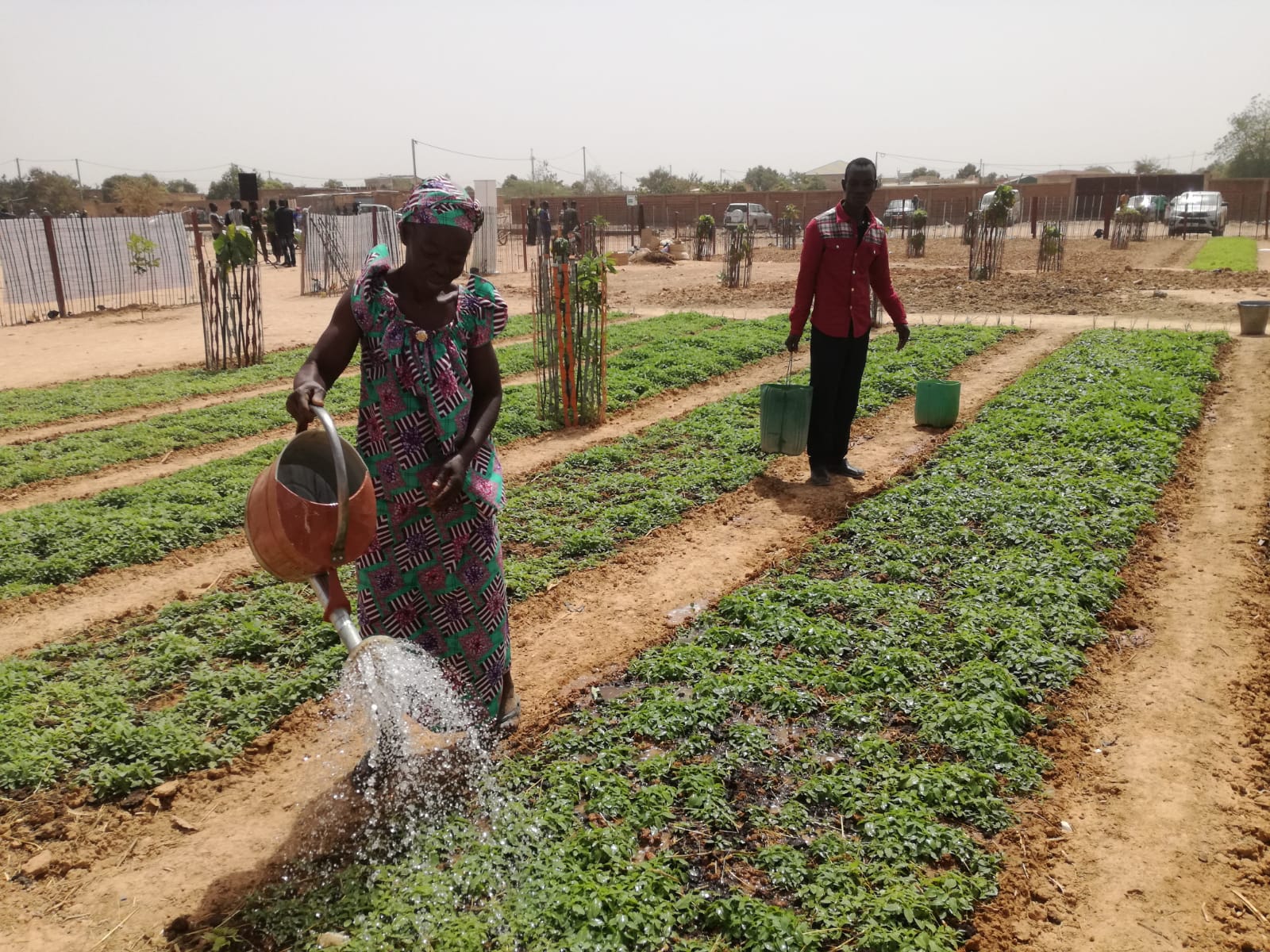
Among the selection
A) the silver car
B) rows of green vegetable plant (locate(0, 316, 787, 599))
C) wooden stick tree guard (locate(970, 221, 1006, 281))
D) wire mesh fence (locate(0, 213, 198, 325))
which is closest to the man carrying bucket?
rows of green vegetable plant (locate(0, 316, 787, 599))

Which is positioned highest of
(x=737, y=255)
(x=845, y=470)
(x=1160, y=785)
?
(x=737, y=255)

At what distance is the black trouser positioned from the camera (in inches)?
239

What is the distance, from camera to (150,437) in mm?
7504

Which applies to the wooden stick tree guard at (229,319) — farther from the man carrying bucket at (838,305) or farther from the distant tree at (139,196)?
the distant tree at (139,196)

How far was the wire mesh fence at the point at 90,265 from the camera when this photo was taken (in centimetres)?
1521

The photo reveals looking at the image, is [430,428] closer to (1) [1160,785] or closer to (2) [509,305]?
(1) [1160,785]

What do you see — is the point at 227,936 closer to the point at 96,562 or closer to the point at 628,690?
the point at 628,690

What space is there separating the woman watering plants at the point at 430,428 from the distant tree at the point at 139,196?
34859 mm

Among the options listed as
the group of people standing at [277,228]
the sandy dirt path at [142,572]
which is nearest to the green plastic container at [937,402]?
the sandy dirt path at [142,572]

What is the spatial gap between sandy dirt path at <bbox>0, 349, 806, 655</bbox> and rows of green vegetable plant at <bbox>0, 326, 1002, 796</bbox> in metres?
0.30

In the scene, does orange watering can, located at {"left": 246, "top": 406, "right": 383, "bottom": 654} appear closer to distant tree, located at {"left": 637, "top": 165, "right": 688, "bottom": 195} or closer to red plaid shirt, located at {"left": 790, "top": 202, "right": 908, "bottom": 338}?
red plaid shirt, located at {"left": 790, "top": 202, "right": 908, "bottom": 338}

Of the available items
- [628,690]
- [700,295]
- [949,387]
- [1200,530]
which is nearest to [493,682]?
[628,690]

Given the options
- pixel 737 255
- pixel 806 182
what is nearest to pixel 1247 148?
pixel 806 182

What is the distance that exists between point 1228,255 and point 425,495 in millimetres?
24616
